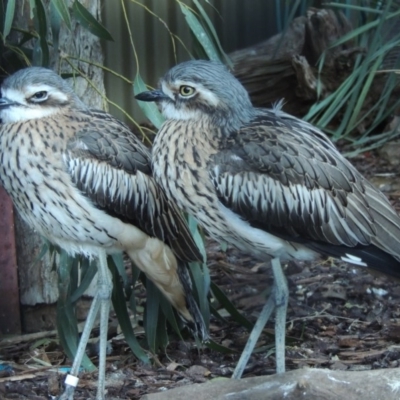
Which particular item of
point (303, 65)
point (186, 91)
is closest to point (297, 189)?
point (186, 91)

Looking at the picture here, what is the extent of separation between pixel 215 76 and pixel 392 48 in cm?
387

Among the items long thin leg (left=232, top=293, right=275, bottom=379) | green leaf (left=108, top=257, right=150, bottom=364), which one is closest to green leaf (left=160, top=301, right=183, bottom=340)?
green leaf (left=108, top=257, right=150, bottom=364)

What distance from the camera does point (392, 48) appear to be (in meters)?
7.90

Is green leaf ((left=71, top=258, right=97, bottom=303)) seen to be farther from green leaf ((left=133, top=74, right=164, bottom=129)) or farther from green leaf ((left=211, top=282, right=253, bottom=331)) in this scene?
green leaf ((left=133, top=74, right=164, bottom=129))

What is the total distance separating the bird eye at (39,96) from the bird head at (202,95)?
0.44 metres

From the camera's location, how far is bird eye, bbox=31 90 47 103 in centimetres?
450

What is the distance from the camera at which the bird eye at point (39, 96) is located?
14.8 ft

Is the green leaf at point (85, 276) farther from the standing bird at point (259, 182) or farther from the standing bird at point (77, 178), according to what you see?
the standing bird at point (259, 182)

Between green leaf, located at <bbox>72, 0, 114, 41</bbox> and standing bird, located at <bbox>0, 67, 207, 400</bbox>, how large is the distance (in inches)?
20.4

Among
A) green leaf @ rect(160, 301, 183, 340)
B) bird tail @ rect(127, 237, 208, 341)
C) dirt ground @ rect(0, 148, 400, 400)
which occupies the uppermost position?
bird tail @ rect(127, 237, 208, 341)

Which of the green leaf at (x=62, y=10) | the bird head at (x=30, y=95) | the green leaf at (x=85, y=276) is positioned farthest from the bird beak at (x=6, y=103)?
the green leaf at (x=85, y=276)

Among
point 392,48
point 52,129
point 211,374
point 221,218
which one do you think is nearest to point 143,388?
point 211,374

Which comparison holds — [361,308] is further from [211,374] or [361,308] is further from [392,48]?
[392,48]

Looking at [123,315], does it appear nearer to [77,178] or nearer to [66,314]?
[66,314]
